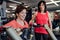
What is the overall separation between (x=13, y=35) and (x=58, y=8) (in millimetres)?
4238

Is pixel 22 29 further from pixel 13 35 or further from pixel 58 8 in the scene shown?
pixel 58 8

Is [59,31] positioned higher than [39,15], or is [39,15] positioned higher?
[39,15]

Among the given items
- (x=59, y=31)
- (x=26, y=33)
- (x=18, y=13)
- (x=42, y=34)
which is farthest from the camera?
(x=59, y=31)

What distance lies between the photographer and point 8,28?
4.17ft

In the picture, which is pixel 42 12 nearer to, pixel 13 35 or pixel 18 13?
pixel 18 13

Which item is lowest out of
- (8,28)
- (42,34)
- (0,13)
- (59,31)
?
Result: (59,31)

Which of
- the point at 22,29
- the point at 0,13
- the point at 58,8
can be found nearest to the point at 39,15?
the point at 0,13

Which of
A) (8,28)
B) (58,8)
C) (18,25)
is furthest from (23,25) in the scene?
(58,8)

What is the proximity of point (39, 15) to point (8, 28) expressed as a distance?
61.1 inches

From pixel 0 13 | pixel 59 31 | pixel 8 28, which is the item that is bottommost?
pixel 59 31

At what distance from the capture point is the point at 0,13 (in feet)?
11.1

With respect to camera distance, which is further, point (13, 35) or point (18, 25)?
point (18, 25)

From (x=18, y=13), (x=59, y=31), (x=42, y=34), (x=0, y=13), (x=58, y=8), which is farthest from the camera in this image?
(x=58, y=8)

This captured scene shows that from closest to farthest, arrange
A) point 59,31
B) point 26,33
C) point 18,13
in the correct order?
point 26,33 < point 18,13 < point 59,31
